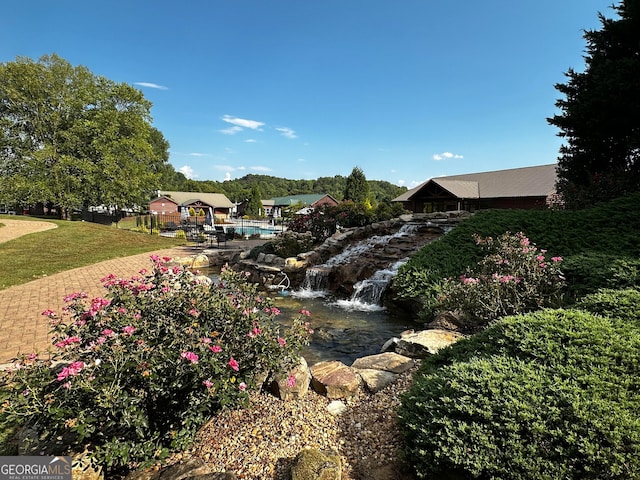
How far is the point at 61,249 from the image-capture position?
12.8 m

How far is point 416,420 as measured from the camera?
2.15 meters

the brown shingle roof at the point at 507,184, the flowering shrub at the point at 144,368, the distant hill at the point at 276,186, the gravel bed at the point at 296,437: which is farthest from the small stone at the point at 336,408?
the distant hill at the point at 276,186

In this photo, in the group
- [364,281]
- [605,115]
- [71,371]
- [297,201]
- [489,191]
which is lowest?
[364,281]

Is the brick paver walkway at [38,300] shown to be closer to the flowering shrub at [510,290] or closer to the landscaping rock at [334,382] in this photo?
the landscaping rock at [334,382]

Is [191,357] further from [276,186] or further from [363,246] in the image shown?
[276,186]

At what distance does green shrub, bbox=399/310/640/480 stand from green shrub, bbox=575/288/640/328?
0.35 m

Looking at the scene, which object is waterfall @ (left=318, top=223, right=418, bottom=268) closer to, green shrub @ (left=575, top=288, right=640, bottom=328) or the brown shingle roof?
green shrub @ (left=575, top=288, right=640, bottom=328)

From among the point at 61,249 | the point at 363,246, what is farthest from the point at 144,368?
the point at 61,249

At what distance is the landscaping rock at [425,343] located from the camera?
384 centimetres

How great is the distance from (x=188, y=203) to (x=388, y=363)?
166ft

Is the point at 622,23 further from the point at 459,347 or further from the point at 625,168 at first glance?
the point at 459,347

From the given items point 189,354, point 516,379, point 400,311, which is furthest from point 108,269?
point 516,379

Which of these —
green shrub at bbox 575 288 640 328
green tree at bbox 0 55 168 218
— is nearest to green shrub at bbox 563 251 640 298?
green shrub at bbox 575 288 640 328

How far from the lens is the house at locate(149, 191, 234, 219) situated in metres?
46.6
